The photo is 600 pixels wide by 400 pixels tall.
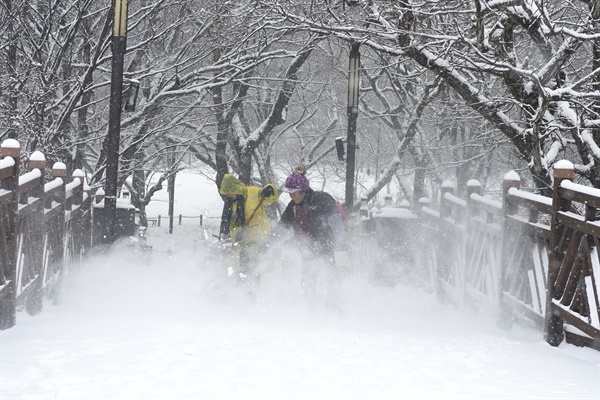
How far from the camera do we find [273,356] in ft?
18.5

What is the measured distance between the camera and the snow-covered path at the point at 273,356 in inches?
187

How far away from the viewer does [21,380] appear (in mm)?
4668

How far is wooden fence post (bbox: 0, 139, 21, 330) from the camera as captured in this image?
6.12m

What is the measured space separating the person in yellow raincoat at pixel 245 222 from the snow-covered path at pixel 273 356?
2.62ft

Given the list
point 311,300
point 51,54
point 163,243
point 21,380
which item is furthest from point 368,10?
point 163,243

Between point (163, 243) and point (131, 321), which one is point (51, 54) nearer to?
point (131, 321)

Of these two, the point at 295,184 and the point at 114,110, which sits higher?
the point at 114,110

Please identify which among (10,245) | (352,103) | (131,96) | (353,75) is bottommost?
(10,245)

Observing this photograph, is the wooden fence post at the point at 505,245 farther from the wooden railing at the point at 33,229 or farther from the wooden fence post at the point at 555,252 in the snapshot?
the wooden railing at the point at 33,229

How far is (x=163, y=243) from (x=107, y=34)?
1949 cm

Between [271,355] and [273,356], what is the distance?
0.03 metres

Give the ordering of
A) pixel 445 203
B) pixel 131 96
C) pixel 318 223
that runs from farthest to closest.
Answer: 1. pixel 131 96
2. pixel 445 203
3. pixel 318 223

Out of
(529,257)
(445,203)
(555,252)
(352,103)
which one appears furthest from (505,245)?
(352,103)

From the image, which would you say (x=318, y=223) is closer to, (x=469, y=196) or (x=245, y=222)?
(x=245, y=222)
